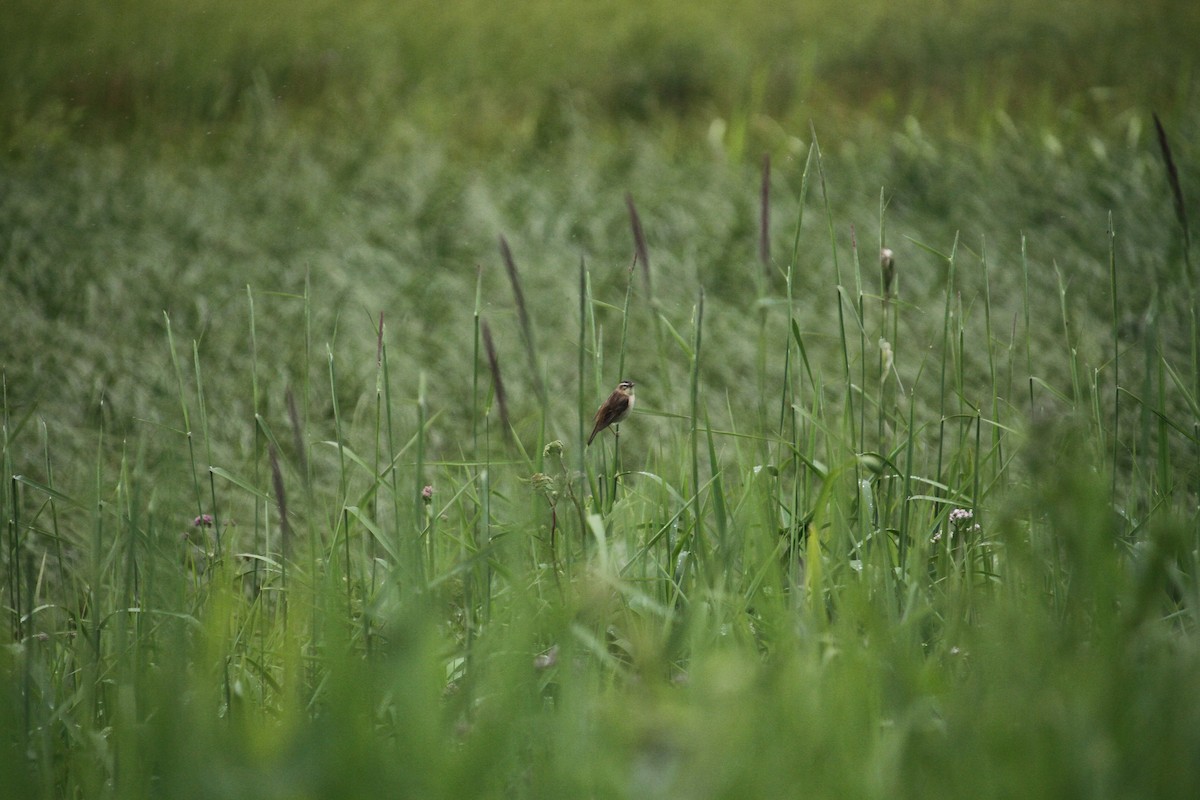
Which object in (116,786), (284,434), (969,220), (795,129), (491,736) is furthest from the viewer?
(795,129)

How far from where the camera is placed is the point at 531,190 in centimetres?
212

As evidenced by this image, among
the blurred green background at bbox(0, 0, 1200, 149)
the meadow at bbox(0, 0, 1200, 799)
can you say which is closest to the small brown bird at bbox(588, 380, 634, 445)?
the meadow at bbox(0, 0, 1200, 799)

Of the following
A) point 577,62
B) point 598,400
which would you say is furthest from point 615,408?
point 577,62

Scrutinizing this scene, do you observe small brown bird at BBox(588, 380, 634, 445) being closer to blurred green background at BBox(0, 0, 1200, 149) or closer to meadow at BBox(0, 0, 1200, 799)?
meadow at BBox(0, 0, 1200, 799)

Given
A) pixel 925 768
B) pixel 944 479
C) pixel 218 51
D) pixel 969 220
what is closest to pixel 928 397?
pixel 944 479

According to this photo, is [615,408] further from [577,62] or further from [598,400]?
[577,62]

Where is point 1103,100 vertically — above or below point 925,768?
above

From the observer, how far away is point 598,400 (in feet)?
2.94

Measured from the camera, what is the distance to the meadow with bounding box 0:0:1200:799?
46 centimetres

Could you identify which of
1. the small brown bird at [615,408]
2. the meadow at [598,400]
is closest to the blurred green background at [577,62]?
the meadow at [598,400]

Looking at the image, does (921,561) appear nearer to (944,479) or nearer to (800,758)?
(800,758)

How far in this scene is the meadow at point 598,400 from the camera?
0.46 metres

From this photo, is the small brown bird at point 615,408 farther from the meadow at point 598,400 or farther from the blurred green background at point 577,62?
the blurred green background at point 577,62

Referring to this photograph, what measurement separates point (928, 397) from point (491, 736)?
55.5 inches
